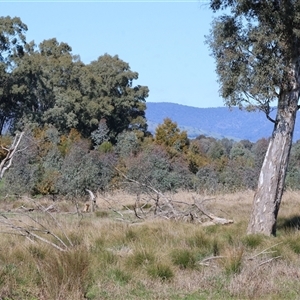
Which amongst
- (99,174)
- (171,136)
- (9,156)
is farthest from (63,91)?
(9,156)

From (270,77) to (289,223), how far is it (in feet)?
11.9

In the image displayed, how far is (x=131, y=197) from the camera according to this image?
20984 millimetres

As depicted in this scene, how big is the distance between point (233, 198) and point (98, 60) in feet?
113

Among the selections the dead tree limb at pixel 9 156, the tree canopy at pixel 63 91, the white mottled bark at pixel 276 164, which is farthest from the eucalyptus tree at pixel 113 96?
the dead tree limb at pixel 9 156

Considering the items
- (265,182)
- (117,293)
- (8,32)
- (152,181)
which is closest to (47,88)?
(8,32)

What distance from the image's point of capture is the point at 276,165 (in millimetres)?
10688

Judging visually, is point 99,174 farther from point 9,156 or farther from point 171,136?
point 9,156

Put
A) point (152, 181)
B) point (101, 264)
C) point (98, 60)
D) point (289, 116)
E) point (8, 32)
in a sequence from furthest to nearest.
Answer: point (98, 60), point (8, 32), point (152, 181), point (289, 116), point (101, 264)

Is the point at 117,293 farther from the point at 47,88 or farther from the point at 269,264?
the point at 47,88

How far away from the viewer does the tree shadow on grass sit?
1176cm

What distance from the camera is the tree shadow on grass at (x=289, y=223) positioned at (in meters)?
11.8

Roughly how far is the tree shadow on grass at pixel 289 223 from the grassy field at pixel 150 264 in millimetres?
288

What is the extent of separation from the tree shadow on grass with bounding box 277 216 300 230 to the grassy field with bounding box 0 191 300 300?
11.3 inches

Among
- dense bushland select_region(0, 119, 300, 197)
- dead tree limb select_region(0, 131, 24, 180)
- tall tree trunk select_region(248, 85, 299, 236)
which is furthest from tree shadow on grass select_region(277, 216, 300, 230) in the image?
dense bushland select_region(0, 119, 300, 197)
